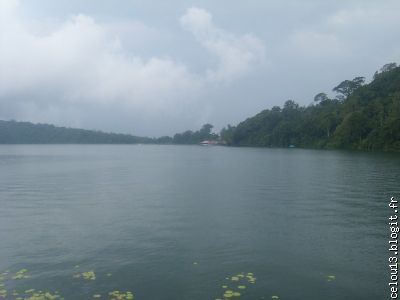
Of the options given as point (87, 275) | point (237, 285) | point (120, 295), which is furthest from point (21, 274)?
point (237, 285)

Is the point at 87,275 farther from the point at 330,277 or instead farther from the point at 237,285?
the point at 330,277

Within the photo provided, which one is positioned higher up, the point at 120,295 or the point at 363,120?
the point at 363,120

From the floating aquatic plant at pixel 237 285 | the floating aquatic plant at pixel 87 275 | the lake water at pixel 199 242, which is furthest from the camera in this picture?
the floating aquatic plant at pixel 87 275

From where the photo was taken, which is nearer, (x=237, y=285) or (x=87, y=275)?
(x=237, y=285)

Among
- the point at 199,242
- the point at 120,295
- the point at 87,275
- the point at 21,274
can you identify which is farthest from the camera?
the point at 199,242

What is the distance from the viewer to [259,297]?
1512cm

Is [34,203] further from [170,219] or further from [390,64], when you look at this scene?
[390,64]

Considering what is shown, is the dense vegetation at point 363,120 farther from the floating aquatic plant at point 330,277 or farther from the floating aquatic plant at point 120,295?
the floating aquatic plant at point 120,295

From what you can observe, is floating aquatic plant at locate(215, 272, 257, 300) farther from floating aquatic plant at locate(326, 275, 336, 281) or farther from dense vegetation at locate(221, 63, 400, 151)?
dense vegetation at locate(221, 63, 400, 151)

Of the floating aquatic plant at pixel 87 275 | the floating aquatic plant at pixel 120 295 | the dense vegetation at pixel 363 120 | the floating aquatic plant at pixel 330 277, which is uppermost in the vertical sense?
the dense vegetation at pixel 363 120

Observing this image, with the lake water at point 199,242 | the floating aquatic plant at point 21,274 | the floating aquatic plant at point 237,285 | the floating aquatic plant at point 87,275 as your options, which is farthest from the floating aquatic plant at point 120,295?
the floating aquatic plant at point 21,274

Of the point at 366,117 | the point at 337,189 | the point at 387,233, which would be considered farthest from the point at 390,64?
the point at 387,233

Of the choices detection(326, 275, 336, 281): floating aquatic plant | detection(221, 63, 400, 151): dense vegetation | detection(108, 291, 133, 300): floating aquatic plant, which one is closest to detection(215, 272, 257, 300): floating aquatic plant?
detection(326, 275, 336, 281): floating aquatic plant

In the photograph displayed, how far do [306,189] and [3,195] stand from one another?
101ft
